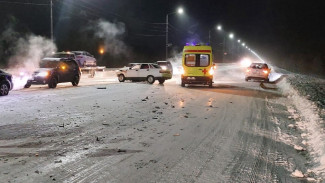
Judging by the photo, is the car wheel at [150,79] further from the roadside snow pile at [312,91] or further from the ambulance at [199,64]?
the roadside snow pile at [312,91]

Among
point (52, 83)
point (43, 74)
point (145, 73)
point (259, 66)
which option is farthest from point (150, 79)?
point (259, 66)

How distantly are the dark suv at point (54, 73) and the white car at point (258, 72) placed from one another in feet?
47.4

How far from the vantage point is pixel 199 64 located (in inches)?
894

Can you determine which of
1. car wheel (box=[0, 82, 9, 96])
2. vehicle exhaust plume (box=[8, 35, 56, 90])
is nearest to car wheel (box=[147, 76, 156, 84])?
car wheel (box=[0, 82, 9, 96])

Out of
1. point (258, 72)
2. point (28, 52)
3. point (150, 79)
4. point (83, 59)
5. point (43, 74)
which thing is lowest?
point (150, 79)

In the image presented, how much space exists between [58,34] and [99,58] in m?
7.97

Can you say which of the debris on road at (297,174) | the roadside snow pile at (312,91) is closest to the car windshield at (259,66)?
the roadside snow pile at (312,91)

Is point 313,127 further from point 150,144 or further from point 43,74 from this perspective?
point 43,74

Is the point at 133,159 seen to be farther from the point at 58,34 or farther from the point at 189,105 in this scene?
the point at 58,34

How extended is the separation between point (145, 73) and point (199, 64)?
5.07m

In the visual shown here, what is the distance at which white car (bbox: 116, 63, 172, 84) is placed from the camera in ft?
85.0

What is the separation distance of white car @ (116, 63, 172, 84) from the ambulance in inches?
130

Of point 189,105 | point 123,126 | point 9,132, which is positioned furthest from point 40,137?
point 189,105

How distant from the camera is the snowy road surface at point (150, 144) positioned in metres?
5.76
